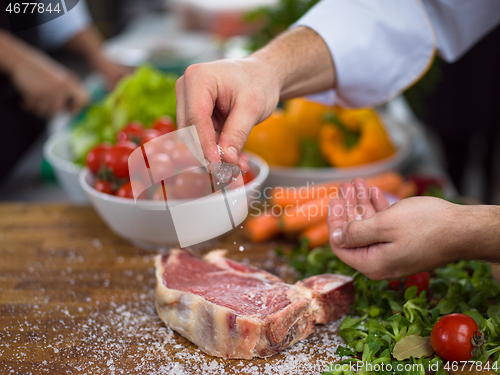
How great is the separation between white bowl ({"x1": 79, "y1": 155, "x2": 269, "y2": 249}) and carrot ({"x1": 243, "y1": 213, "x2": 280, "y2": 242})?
13cm

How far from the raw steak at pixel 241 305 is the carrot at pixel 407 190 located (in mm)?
675

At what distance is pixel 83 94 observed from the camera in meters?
2.44

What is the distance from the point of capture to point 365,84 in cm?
155

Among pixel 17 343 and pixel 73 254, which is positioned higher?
pixel 17 343

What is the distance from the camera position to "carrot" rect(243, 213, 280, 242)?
1655 millimetres

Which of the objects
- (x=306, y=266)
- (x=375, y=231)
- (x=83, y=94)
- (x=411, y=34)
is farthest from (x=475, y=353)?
(x=83, y=94)

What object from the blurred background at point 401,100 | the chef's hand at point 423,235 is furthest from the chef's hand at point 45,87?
the chef's hand at point 423,235

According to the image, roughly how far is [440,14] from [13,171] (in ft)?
7.05

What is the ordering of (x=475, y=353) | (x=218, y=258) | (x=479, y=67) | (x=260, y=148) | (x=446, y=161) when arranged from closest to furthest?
(x=475, y=353)
(x=218, y=258)
(x=260, y=148)
(x=479, y=67)
(x=446, y=161)

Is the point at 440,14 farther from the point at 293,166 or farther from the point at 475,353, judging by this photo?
the point at 475,353

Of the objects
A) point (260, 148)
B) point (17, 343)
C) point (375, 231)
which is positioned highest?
point (375, 231)

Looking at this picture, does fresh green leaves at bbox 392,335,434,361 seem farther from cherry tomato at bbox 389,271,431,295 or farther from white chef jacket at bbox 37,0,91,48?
white chef jacket at bbox 37,0,91,48

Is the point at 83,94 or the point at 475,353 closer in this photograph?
the point at 475,353

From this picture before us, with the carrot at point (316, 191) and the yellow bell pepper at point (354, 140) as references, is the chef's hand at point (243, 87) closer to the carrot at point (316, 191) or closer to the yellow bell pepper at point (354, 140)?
the carrot at point (316, 191)
